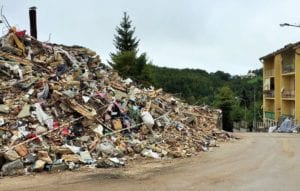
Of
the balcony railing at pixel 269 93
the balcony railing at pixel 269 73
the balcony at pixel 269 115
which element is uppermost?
the balcony railing at pixel 269 73

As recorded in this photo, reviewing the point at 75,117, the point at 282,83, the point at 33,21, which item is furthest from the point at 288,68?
the point at 75,117

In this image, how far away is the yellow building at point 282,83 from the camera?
5815cm

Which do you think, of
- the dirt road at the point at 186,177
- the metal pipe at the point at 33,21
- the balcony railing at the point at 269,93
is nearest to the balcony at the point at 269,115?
the balcony railing at the point at 269,93

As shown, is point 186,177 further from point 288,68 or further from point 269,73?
point 269,73

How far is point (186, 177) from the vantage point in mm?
15141

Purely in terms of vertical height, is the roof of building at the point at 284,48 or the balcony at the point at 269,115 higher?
the roof of building at the point at 284,48

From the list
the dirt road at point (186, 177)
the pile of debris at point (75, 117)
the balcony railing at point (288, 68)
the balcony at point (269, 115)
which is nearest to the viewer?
the dirt road at point (186, 177)

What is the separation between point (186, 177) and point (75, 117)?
19.7ft

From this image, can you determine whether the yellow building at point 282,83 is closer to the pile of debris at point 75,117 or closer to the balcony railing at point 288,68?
the balcony railing at point 288,68

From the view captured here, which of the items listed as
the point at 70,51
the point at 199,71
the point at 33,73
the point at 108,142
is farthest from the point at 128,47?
the point at 199,71

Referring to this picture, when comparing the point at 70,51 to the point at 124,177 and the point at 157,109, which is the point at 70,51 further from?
the point at 124,177

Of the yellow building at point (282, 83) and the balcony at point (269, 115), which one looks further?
the balcony at point (269, 115)

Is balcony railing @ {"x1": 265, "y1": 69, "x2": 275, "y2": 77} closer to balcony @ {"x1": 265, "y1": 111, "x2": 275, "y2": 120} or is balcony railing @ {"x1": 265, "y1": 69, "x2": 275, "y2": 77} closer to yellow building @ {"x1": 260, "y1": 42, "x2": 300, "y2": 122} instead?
yellow building @ {"x1": 260, "y1": 42, "x2": 300, "y2": 122}

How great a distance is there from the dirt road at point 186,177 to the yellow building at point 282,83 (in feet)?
128
